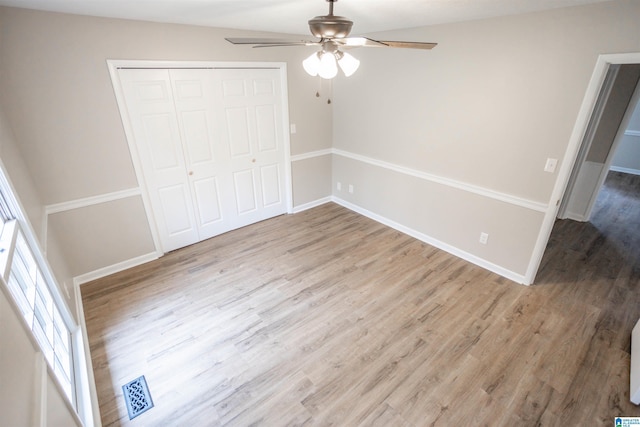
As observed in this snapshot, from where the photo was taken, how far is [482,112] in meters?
3.03

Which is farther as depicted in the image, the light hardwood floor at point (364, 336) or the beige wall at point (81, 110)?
the beige wall at point (81, 110)

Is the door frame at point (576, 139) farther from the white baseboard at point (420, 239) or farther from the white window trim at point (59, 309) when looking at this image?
the white window trim at point (59, 309)

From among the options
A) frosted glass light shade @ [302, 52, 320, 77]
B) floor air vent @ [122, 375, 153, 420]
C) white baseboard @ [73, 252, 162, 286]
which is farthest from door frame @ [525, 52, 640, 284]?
white baseboard @ [73, 252, 162, 286]

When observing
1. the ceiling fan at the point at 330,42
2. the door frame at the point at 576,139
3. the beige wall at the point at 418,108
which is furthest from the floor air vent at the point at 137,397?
the door frame at the point at 576,139

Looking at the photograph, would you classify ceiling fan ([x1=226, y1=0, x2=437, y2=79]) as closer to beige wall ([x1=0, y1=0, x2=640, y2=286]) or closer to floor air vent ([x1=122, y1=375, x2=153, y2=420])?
beige wall ([x1=0, y1=0, x2=640, y2=286])

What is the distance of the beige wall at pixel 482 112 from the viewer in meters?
2.42

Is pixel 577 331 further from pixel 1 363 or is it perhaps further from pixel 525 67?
pixel 1 363

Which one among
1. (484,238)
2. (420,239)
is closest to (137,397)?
(420,239)

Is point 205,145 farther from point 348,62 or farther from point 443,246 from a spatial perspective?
point 443,246

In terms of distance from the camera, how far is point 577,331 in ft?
8.39

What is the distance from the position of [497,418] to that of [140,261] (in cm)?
362

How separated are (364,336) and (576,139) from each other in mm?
2390

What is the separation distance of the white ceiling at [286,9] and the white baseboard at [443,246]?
93.4 inches

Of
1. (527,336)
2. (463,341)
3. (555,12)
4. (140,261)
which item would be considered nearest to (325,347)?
(463,341)
